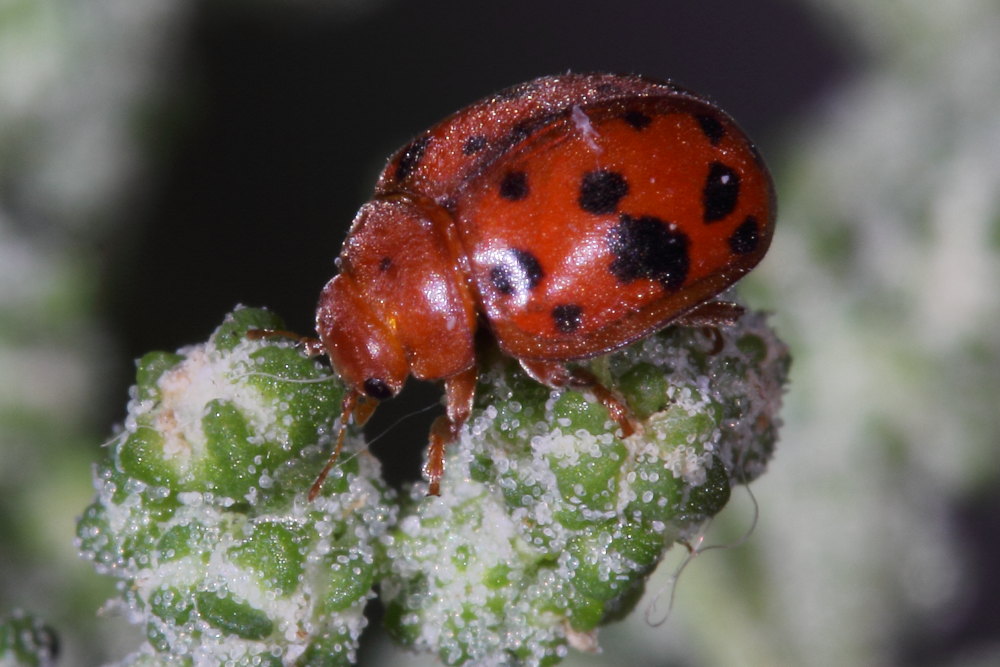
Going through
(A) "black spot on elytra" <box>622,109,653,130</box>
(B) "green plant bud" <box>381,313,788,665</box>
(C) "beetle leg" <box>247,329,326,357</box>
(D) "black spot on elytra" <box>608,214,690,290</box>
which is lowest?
(B) "green plant bud" <box>381,313,788,665</box>

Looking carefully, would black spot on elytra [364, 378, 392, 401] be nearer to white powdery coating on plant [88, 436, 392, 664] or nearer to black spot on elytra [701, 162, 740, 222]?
white powdery coating on plant [88, 436, 392, 664]

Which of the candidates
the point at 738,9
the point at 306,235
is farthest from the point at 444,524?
the point at 738,9

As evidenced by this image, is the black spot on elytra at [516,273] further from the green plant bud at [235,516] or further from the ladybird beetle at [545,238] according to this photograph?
the green plant bud at [235,516]

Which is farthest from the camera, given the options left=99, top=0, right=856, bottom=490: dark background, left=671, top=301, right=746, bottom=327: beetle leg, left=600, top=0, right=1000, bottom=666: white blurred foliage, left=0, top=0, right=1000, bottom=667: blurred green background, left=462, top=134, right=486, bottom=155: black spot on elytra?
left=99, top=0, right=856, bottom=490: dark background

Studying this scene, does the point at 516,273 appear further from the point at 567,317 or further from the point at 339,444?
the point at 339,444

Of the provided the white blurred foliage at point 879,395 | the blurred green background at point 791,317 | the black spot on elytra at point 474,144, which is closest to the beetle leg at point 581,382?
the black spot on elytra at point 474,144

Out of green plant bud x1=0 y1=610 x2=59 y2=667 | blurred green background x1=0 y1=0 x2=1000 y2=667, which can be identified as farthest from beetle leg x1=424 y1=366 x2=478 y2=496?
blurred green background x1=0 y1=0 x2=1000 y2=667

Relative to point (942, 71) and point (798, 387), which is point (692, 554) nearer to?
point (798, 387)
